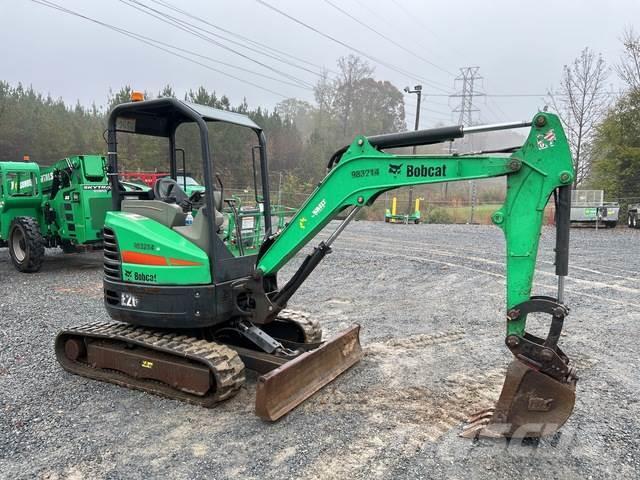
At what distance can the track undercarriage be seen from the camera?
13.0 ft

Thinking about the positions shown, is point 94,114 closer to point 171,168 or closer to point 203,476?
point 171,168

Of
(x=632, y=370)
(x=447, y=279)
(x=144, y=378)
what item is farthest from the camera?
(x=447, y=279)

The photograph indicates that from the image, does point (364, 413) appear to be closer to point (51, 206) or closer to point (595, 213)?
point (51, 206)

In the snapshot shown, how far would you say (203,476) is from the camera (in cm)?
311

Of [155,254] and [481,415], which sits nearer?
[481,415]

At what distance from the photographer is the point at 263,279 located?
439 cm

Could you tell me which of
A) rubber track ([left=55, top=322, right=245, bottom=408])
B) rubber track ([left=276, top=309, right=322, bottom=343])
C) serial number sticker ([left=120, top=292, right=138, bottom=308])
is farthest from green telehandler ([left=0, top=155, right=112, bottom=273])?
rubber track ([left=276, top=309, right=322, bottom=343])

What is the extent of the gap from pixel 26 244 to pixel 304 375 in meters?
8.38

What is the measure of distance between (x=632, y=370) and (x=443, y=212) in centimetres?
2093

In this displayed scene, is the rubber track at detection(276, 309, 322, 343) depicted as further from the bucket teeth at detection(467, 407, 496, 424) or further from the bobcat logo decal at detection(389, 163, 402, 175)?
the bobcat logo decal at detection(389, 163, 402, 175)

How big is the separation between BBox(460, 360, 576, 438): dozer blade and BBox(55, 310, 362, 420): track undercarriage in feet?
4.94

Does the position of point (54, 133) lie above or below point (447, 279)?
above

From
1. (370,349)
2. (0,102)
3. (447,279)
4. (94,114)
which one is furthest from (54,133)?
(370,349)

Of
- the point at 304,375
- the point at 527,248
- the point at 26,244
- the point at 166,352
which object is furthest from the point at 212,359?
the point at 26,244
